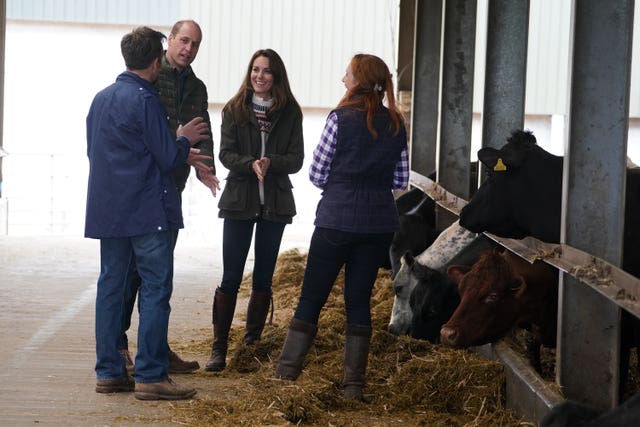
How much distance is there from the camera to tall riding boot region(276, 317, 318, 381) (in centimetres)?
576

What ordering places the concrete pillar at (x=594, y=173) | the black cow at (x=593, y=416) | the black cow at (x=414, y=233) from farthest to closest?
the black cow at (x=414, y=233), the concrete pillar at (x=594, y=173), the black cow at (x=593, y=416)

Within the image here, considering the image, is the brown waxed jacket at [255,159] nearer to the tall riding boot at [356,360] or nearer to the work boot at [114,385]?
the tall riding boot at [356,360]

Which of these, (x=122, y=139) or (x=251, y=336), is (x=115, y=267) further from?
(x=251, y=336)

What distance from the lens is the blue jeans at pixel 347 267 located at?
A: 562cm

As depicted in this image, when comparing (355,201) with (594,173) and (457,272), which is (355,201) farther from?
(594,173)

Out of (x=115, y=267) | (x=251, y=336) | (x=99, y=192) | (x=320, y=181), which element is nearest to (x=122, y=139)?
(x=99, y=192)

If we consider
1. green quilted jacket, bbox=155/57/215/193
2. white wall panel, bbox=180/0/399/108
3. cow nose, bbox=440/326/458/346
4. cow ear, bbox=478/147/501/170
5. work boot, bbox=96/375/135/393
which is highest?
white wall panel, bbox=180/0/399/108

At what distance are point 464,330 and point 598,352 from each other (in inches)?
40.1

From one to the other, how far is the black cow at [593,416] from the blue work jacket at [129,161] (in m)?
2.52

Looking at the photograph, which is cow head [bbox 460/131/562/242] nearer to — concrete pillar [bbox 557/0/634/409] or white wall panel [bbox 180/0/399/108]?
concrete pillar [bbox 557/0/634/409]

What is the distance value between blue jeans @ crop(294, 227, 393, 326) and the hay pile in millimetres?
438

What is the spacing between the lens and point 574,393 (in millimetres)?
4836

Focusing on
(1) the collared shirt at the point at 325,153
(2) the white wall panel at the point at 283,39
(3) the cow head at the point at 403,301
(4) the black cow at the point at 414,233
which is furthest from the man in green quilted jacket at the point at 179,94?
(2) the white wall panel at the point at 283,39

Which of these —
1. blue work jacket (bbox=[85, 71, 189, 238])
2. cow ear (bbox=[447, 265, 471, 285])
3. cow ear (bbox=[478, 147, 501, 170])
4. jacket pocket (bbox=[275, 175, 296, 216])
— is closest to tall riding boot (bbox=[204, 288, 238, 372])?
jacket pocket (bbox=[275, 175, 296, 216])
